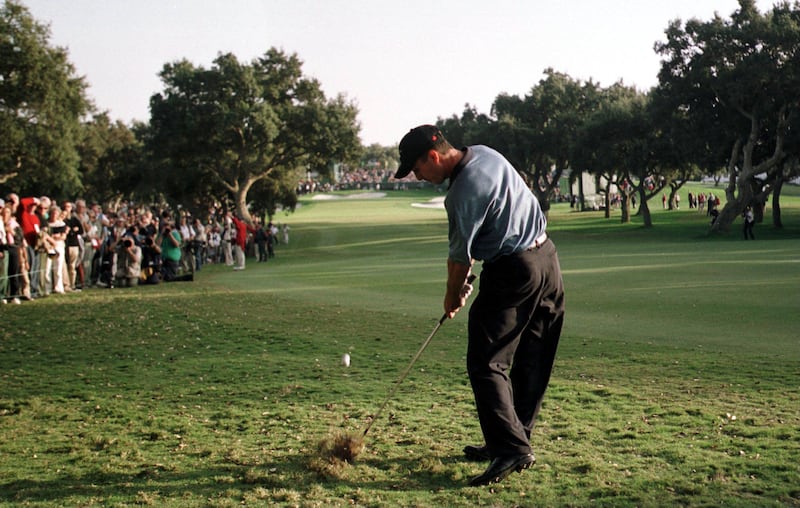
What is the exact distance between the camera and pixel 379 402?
330 inches

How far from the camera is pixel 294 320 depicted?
1555 centimetres

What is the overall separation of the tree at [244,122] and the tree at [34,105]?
10.3m

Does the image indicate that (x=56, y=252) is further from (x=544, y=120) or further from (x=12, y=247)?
(x=544, y=120)

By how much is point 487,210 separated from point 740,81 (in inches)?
1918

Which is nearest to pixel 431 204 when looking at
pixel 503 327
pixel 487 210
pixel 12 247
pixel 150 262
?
pixel 150 262

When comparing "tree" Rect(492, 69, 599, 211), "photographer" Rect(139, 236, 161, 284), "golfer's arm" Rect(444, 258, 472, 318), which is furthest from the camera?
"tree" Rect(492, 69, 599, 211)

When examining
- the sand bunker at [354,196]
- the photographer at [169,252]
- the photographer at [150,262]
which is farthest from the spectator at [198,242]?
the sand bunker at [354,196]

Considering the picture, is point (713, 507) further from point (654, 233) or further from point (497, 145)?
point (497, 145)

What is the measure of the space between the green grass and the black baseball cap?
2211mm

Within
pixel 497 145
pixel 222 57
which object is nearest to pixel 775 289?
pixel 222 57

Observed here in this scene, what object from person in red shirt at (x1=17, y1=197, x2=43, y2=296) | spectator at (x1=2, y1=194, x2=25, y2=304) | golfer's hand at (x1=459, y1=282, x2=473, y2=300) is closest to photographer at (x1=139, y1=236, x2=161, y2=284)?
person in red shirt at (x1=17, y1=197, x2=43, y2=296)

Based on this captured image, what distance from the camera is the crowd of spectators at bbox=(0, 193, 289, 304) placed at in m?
20.5

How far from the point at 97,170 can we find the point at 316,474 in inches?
3769

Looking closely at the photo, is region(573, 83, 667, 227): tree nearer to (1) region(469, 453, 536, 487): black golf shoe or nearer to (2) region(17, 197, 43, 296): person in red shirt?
(2) region(17, 197, 43, 296): person in red shirt
